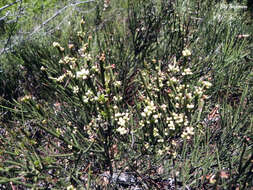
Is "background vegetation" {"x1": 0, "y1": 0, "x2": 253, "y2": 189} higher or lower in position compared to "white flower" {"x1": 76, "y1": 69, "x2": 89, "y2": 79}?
lower

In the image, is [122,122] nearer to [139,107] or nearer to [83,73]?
[139,107]

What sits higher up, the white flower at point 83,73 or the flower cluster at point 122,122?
the white flower at point 83,73

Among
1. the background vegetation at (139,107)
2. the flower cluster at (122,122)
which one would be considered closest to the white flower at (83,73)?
the background vegetation at (139,107)

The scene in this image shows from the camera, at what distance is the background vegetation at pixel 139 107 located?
111 centimetres

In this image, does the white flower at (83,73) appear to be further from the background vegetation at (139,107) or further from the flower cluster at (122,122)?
the flower cluster at (122,122)

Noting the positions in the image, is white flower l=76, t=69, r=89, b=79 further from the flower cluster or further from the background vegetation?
the flower cluster

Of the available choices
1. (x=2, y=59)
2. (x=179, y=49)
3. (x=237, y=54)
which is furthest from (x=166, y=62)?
(x=2, y=59)

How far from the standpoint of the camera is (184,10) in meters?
2.02

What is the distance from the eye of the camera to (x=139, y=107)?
122cm

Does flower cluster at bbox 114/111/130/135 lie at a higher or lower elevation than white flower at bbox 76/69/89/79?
lower

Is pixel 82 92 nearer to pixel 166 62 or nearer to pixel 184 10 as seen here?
pixel 166 62

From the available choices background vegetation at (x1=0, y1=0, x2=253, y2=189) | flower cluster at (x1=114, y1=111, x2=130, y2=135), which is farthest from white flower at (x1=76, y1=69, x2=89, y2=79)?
flower cluster at (x1=114, y1=111, x2=130, y2=135)

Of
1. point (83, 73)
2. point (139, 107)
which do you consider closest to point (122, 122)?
point (139, 107)

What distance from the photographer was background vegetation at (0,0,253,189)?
43.6 inches
